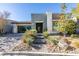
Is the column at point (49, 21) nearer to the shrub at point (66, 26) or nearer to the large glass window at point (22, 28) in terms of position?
the shrub at point (66, 26)

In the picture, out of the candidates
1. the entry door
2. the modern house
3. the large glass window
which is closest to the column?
the modern house

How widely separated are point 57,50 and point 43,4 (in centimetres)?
80

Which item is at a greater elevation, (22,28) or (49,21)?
(49,21)

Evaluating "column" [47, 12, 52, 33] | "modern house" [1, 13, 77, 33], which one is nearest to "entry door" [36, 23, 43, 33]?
"modern house" [1, 13, 77, 33]

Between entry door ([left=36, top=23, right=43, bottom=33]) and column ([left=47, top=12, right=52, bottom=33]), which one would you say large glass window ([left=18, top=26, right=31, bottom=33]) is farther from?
column ([left=47, top=12, right=52, bottom=33])

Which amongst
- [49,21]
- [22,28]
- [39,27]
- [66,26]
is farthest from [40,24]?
[66,26]

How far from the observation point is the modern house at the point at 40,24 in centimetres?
358

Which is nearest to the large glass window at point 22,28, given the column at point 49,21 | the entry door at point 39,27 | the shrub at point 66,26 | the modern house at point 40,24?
the modern house at point 40,24

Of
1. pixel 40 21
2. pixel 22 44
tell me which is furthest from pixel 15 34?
pixel 40 21

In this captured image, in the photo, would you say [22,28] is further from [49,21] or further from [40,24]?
[49,21]

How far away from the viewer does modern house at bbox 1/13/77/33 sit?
3.58 m

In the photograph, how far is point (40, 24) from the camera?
356cm

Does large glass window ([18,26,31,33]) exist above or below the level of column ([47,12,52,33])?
below

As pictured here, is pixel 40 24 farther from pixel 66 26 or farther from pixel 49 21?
pixel 66 26
